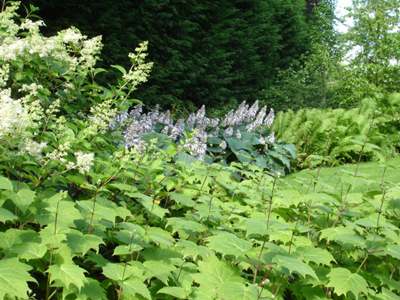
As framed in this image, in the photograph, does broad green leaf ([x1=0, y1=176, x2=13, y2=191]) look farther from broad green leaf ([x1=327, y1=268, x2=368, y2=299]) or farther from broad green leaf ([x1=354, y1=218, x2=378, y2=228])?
broad green leaf ([x1=354, y1=218, x2=378, y2=228])

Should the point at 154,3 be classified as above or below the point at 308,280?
above

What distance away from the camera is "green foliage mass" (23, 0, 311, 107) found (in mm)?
6461

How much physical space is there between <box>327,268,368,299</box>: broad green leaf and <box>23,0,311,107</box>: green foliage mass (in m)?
5.81

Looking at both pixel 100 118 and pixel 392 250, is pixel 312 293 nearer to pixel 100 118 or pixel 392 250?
pixel 392 250

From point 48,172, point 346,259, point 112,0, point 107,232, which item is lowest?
point 346,259

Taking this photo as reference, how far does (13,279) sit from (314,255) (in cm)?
134

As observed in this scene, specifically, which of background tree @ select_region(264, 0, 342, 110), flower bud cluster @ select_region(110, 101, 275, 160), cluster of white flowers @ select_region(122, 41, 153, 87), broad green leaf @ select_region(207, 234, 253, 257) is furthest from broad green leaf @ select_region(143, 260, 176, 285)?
background tree @ select_region(264, 0, 342, 110)

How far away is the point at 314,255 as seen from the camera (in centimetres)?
177

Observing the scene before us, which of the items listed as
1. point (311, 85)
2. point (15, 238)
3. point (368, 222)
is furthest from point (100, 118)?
point (311, 85)

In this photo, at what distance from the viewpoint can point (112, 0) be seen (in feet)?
21.7

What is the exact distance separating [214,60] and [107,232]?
7708 mm

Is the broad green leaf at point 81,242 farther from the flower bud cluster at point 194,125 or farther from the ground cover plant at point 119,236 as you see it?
the flower bud cluster at point 194,125

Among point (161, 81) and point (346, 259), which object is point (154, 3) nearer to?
point (161, 81)

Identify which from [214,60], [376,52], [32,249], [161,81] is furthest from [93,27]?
[376,52]
